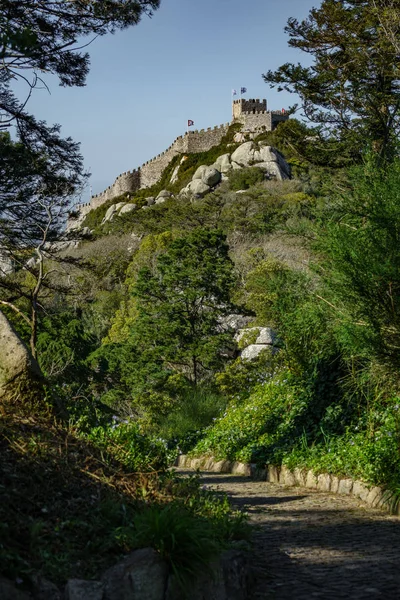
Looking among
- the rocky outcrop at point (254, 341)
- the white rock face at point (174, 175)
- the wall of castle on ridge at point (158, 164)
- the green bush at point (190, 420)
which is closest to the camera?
the green bush at point (190, 420)

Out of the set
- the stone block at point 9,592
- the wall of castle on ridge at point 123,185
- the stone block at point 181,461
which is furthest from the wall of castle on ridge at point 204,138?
the stone block at point 9,592

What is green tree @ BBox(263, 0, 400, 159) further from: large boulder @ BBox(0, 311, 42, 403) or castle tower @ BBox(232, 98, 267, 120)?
castle tower @ BBox(232, 98, 267, 120)

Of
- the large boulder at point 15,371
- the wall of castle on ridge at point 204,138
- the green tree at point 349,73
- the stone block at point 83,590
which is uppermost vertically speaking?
the wall of castle on ridge at point 204,138

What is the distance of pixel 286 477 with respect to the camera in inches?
340

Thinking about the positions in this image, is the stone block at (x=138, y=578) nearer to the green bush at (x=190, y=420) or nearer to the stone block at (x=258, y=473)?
the stone block at (x=258, y=473)

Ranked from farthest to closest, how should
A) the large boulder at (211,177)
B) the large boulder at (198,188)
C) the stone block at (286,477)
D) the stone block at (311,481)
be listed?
the large boulder at (211,177), the large boulder at (198,188), the stone block at (286,477), the stone block at (311,481)

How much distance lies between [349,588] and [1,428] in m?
2.49

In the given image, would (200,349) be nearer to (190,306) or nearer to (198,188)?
(190,306)

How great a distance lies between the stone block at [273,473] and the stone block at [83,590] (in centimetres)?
593

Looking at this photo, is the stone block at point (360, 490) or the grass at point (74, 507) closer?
the grass at point (74, 507)

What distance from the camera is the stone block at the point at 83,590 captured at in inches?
124

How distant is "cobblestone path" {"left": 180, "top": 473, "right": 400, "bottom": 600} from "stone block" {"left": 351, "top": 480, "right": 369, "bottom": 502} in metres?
0.08

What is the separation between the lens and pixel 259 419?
36.1 ft

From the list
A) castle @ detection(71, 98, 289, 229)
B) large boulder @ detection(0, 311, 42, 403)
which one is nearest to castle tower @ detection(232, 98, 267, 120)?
castle @ detection(71, 98, 289, 229)
